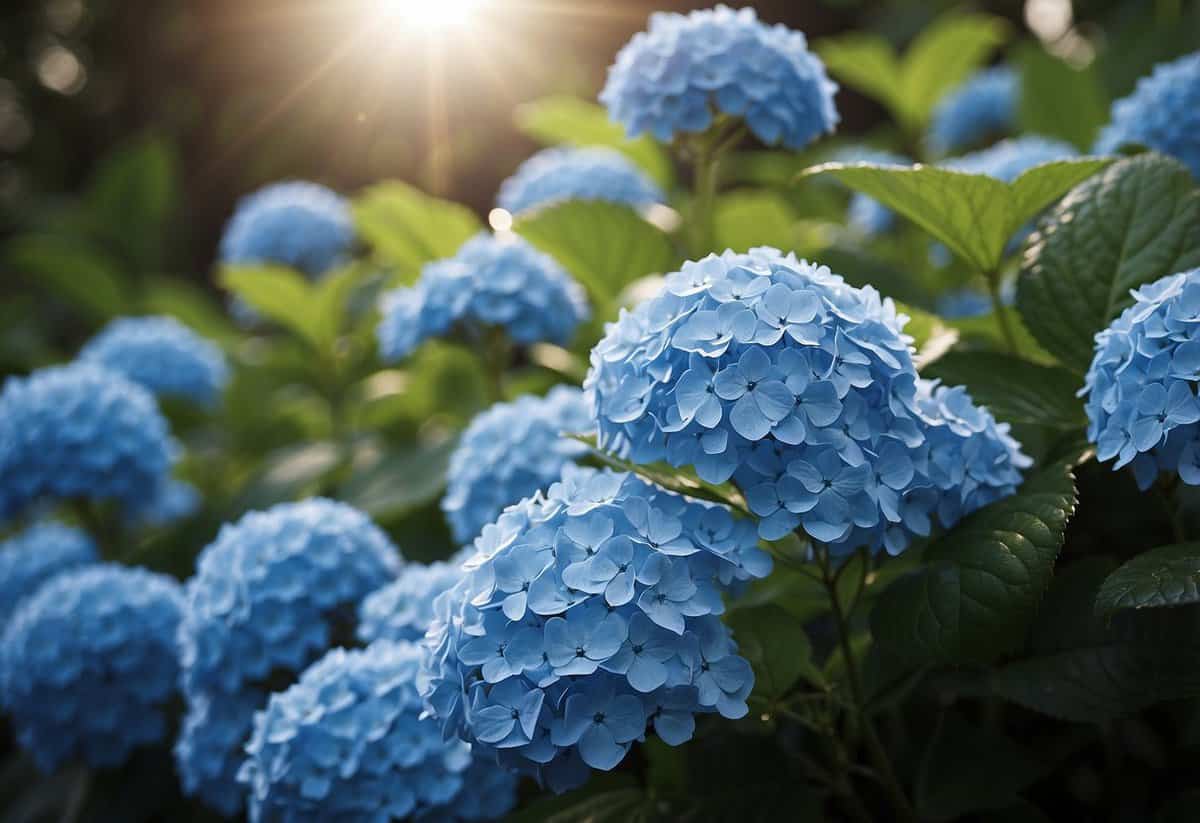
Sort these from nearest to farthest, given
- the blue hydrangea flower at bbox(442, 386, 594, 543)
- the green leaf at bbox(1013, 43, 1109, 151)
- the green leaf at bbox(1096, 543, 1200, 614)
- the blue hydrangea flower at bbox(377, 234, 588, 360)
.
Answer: the green leaf at bbox(1096, 543, 1200, 614) < the blue hydrangea flower at bbox(442, 386, 594, 543) < the blue hydrangea flower at bbox(377, 234, 588, 360) < the green leaf at bbox(1013, 43, 1109, 151)

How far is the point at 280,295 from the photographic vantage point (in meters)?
2.57

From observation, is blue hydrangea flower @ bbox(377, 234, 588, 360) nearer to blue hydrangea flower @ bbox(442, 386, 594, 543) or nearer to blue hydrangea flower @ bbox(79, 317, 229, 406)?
A: blue hydrangea flower @ bbox(442, 386, 594, 543)

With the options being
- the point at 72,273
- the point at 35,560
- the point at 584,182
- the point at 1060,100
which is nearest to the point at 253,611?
the point at 35,560

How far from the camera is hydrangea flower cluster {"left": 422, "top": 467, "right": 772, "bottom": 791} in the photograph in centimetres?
102

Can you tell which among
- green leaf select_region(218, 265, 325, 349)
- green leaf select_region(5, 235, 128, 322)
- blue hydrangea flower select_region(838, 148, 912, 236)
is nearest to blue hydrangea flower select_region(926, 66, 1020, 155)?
blue hydrangea flower select_region(838, 148, 912, 236)

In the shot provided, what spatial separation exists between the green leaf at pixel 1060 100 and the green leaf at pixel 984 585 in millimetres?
1592

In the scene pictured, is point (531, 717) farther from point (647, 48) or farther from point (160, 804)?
point (160, 804)

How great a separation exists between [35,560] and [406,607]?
1188mm

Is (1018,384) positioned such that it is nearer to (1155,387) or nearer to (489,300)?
(1155,387)

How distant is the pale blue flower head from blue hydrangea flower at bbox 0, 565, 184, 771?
1.11 meters

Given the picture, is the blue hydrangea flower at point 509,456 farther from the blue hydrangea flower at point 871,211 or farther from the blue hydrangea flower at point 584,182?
the blue hydrangea flower at point 871,211

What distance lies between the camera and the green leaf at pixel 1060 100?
2521 millimetres

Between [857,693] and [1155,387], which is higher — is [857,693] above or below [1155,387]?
below

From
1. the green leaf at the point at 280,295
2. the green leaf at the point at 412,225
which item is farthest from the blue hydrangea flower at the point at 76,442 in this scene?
the green leaf at the point at 412,225
